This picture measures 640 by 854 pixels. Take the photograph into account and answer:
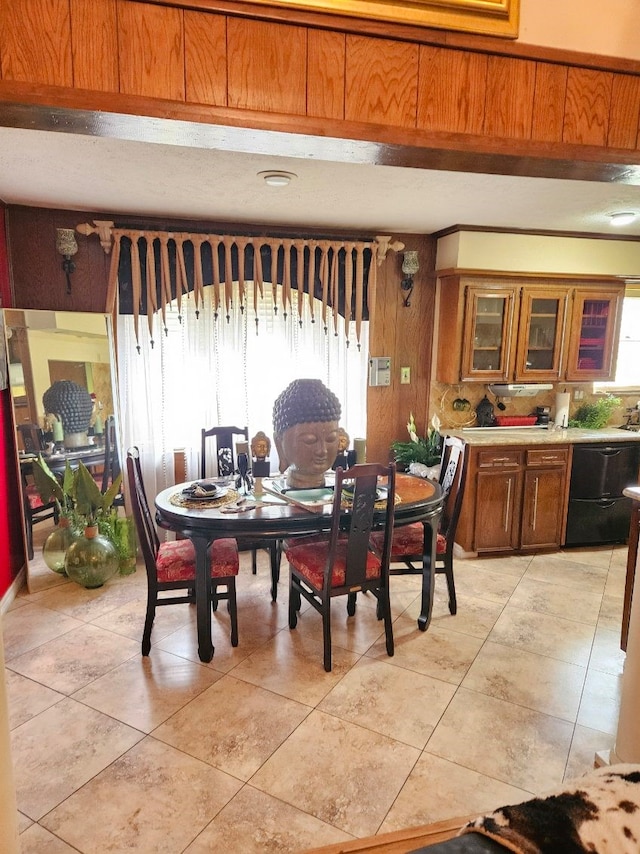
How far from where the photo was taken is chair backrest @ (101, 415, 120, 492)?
3.85 m

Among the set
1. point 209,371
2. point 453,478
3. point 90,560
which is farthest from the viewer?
point 209,371

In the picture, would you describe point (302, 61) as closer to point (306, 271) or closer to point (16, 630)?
point (306, 271)

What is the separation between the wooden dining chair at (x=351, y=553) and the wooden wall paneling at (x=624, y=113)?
153cm

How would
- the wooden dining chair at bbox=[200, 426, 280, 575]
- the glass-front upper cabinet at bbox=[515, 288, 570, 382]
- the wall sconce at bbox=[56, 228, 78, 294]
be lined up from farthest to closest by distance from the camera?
the glass-front upper cabinet at bbox=[515, 288, 570, 382], the wall sconce at bbox=[56, 228, 78, 294], the wooden dining chair at bbox=[200, 426, 280, 575]

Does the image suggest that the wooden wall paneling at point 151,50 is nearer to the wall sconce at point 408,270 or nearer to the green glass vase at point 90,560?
the green glass vase at point 90,560

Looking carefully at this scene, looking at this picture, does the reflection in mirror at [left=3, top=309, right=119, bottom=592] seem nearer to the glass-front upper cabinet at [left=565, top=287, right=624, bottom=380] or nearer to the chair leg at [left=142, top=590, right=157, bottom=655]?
the chair leg at [left=142, top=590, right=157, bottom=655]

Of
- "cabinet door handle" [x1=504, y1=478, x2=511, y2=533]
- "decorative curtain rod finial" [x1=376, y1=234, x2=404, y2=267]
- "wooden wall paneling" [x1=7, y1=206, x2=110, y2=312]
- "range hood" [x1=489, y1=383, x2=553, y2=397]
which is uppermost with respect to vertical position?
"decorative curtain rod finial" [x1=376, y1=234, x2=404, y2=267]

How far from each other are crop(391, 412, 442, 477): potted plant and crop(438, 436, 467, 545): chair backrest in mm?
633

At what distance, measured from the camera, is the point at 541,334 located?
14.2ft

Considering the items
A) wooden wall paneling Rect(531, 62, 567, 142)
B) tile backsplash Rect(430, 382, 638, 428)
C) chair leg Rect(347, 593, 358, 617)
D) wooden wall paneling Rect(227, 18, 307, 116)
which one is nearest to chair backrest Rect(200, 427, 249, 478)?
chair leg Rect(347, 593, 358, 617)

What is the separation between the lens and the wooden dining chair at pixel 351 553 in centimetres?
259

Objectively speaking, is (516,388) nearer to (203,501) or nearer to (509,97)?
(203,501)

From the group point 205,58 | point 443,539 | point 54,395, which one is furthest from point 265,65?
point 54,395

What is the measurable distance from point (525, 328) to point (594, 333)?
2.27 feet
